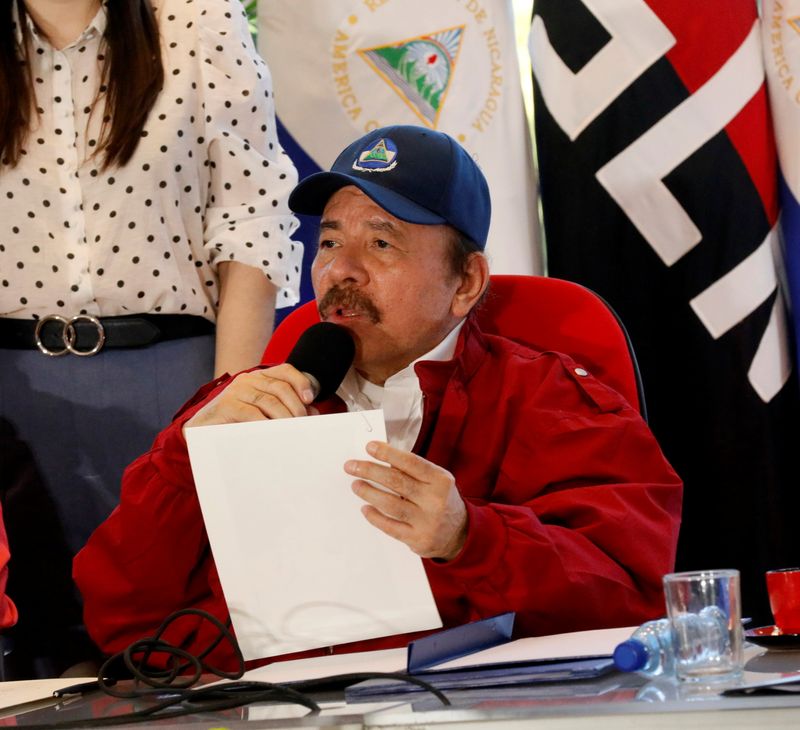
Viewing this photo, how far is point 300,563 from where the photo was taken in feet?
4.36

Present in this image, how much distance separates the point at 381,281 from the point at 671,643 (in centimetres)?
90

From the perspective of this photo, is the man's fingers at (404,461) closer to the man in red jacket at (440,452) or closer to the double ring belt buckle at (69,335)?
the man in red jacket at (440,452)

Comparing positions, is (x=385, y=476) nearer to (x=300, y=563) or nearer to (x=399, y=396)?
(x=300, y=563)

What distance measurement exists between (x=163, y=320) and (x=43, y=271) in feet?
0.71

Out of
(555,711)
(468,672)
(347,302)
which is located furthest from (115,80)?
(555,711)

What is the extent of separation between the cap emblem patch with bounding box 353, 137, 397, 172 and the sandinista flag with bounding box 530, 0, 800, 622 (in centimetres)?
90

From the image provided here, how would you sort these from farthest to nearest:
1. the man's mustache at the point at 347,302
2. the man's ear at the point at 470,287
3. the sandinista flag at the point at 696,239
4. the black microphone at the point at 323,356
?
the sandinista flag at the point at 696,239
the man's ear at the point at 470,287
the man's mustache at the point at 347,302
the black microphone at the point at 323,356

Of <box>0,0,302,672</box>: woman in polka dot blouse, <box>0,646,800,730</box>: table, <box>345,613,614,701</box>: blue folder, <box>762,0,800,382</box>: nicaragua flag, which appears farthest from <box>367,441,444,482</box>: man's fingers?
<box>762,0,800,382</box>: nicaragua flag

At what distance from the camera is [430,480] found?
128 cm

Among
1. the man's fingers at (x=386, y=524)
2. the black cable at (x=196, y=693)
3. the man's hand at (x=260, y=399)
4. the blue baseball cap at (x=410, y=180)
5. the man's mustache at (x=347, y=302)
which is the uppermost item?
the blue baseball cap at (x=410, y=180)

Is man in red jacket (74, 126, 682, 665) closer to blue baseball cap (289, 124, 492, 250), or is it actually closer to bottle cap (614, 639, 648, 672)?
blue baseball cap (289, 124, 492, 250)

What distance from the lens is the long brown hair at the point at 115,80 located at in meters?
2.05

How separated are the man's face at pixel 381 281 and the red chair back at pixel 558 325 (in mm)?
115

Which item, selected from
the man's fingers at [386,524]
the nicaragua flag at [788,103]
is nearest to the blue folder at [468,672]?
the man's fingers at [386,524]
